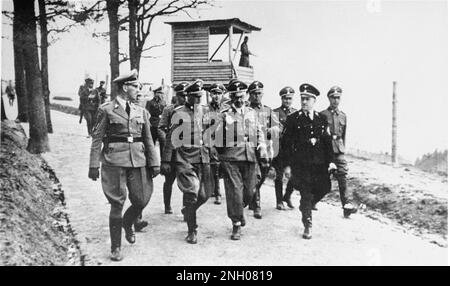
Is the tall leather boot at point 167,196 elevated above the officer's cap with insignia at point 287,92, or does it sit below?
below

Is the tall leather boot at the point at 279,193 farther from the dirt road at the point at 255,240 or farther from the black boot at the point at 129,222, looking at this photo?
the black boot at the point at 129,222

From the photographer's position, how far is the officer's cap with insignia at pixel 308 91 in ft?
21.5

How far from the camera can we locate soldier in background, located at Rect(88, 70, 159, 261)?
5.27 metres

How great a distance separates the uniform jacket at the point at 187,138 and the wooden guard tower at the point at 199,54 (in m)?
8.70

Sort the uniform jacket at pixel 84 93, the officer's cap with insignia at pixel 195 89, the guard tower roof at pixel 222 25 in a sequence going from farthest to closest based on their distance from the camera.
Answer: the uniform jacket at pixel 84 93 → the guard tower roof at pixel 222 25 → the officer's cap with insignia at pixel 195 89

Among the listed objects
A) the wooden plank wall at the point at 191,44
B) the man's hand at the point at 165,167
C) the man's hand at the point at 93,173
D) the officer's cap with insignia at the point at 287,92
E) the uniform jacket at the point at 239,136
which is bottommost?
the man's hand at the point at 165,167

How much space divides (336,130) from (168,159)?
9.24ft

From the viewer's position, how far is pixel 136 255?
5340 mm

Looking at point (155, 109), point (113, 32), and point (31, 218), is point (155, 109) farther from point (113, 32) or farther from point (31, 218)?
point (31, 218)

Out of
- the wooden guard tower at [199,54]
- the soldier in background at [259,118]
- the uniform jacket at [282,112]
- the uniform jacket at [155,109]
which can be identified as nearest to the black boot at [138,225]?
the soldier in background at [259,118]

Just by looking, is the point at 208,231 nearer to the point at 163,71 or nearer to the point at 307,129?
the point at 307,129

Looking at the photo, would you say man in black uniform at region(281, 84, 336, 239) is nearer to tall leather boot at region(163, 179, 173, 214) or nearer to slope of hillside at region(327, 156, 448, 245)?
slope of hillside at region(327, 156, 448, 245)

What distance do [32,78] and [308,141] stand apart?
6.34 m
